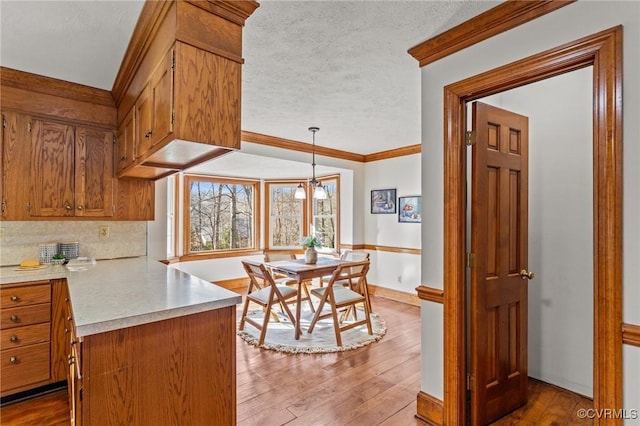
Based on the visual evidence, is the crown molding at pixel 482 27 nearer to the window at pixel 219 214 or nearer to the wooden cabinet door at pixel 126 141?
the wooden cabinet door at pixel 126 141

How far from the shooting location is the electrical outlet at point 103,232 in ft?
9.86

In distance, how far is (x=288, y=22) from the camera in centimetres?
180

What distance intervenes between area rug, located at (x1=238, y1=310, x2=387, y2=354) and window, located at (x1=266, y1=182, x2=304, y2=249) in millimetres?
2654

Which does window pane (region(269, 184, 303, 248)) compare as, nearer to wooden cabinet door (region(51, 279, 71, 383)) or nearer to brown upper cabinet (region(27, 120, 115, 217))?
brown upper cabinet (region(27, 120, 115, 217))

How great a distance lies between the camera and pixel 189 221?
5.63m

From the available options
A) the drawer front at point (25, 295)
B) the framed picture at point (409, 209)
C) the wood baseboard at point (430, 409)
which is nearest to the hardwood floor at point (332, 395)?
the wood baseboard at point (430, 409)

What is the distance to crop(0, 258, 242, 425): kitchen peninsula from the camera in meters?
1.35

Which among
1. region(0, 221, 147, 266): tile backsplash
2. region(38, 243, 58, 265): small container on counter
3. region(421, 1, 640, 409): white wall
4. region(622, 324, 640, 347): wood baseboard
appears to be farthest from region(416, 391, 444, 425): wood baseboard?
region(38, 243, 58, 265): small container on counter

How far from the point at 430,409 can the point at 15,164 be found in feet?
11.5

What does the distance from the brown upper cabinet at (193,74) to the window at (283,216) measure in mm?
4716

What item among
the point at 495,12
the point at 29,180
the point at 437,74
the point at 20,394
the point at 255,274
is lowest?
the point at 20,394

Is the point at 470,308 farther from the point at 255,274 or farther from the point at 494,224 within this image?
the point at 255,274

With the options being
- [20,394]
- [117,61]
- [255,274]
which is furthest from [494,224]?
[20,394]

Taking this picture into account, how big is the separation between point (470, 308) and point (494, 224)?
551 mm
